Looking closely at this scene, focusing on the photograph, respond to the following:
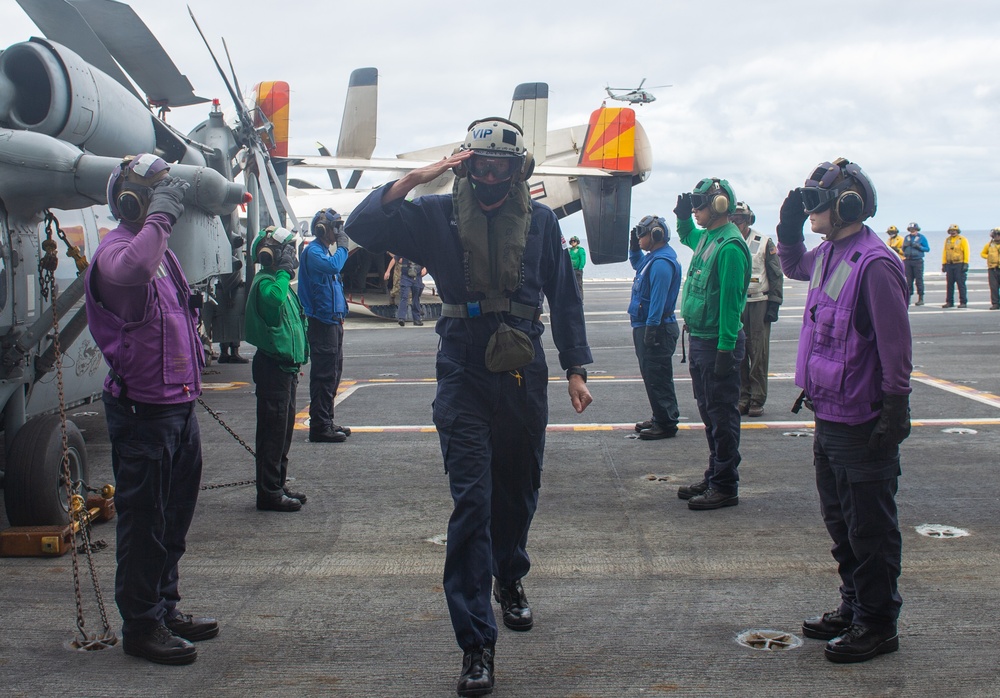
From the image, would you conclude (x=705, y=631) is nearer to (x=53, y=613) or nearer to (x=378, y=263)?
(x=53, y=613)

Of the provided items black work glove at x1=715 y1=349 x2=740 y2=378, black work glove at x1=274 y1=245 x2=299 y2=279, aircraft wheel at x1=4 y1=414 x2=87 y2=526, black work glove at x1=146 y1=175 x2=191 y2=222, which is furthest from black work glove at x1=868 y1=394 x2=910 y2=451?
aircraft wheel at x1=4 y1=414 x2=87 y2=526

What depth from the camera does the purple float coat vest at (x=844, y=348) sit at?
367 cm

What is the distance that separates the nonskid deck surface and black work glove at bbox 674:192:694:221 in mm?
1872

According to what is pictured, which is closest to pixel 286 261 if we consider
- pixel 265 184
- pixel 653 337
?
pixel 653 337

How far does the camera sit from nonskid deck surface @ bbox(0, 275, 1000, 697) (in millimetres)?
3480

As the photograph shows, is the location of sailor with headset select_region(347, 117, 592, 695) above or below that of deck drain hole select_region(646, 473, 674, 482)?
above

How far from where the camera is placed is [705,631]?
152 inches

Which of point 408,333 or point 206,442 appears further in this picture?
point 408,333

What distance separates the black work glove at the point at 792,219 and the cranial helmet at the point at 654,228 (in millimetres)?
3959

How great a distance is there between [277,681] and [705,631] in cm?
176

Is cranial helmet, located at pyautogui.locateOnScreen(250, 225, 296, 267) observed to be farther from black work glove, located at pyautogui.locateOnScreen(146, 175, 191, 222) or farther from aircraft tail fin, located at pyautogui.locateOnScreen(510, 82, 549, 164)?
aircraft tail fin, located at pyautogui.locateOnScreen(510, 82, 549, 164)

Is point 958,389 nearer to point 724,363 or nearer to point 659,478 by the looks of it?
point 659,478

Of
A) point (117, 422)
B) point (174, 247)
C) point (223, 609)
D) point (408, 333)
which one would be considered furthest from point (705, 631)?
point (408, 333)

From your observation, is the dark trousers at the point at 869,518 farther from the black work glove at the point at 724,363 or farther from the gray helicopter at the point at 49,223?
the gray helicopter at the point at 49,223
